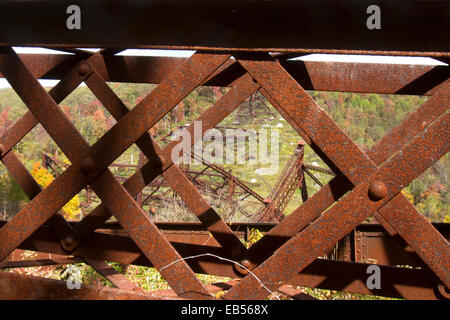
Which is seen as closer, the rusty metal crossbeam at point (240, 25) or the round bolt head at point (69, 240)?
the rusty metal crossbeam at point (240, 25)

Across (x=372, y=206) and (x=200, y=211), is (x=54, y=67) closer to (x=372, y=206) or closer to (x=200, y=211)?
(x=200, y=211)

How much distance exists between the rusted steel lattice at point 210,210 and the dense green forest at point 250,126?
14.5 meters

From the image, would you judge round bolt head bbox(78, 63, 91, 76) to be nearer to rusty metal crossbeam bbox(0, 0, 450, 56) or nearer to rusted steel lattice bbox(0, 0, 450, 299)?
rusted steel lattice bbox(0, 0, 450, 299)

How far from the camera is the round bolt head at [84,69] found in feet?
9.79

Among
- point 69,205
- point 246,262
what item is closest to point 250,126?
point 69,205

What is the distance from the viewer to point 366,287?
2623 millimetres

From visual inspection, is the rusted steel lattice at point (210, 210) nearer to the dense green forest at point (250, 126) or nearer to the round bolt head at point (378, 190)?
the round bolt head at point (378, 190)

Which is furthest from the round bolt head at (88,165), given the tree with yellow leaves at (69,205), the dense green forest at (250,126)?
the tree with yellow leaves at (69,205)

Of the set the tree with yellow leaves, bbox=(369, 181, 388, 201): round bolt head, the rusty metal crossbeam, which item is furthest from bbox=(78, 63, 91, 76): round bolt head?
the tree with yellow leaves

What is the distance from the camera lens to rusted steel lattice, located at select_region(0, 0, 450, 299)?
1.42 meters

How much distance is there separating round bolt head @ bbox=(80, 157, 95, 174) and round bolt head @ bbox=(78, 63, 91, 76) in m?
1.61

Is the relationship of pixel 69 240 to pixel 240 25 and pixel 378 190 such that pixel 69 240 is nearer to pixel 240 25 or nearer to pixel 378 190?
pixel 240 25

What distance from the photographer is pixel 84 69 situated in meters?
2.99

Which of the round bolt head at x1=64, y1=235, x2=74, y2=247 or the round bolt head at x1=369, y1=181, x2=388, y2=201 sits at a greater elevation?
the round bolt head at x1=64, y1=235, x2=74, y2=247
